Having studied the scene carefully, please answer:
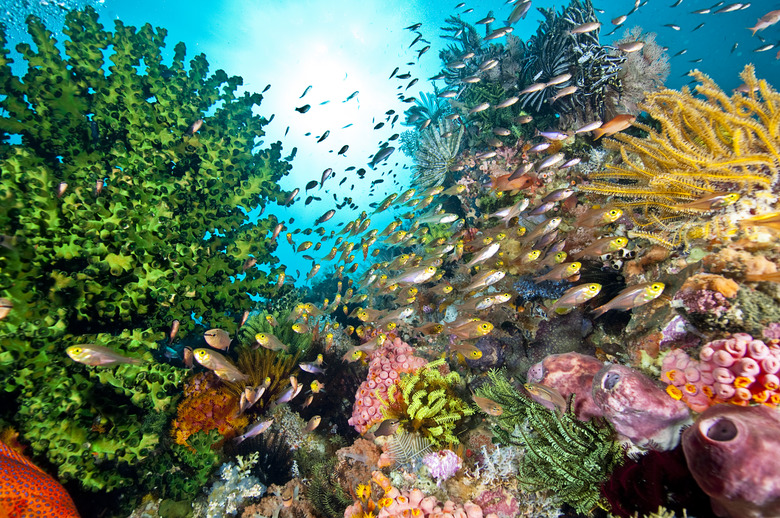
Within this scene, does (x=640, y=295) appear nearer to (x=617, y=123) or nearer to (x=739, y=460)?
(x=739, y=460)

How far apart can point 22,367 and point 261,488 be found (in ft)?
12.1

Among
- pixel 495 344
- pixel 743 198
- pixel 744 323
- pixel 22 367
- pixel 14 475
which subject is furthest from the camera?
pixel 495 344

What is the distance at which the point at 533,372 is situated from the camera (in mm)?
4414

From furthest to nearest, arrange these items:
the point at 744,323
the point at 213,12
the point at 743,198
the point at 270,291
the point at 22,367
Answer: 1. the point at 213,12
2. the point at 270,291
3. the point at 22,367
4. the point at 743,198
5. the point at 744,323

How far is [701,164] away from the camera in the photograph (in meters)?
3.91

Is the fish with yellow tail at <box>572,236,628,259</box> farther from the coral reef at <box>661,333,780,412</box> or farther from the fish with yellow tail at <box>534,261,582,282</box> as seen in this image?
the coral reef at <box>661,333,780,412</box>

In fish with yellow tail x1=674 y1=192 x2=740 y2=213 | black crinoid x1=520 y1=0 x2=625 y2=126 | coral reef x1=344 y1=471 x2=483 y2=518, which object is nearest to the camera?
coral reef x1=344 y1=471 x2=483 y2=518

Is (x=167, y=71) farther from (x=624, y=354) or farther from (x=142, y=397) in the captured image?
(x=624, y=354)

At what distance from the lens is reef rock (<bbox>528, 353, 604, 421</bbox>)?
356 cm

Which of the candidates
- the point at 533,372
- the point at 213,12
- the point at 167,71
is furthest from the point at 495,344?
the point at 213,12

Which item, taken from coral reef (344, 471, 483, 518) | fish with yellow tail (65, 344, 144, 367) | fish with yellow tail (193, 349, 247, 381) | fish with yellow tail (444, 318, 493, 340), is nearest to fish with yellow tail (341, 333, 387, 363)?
fish with yellow tail (444, 318, 493, 340)

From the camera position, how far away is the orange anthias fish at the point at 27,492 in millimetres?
3150

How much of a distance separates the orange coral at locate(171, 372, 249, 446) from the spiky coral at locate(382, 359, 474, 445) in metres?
2.93

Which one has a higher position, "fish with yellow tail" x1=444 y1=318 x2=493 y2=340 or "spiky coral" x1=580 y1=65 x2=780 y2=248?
"spiky coral" x1=580 y1=65 x2=780 y2=248
